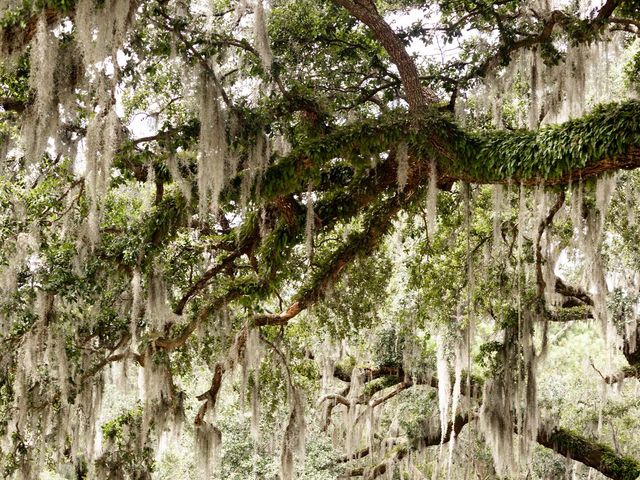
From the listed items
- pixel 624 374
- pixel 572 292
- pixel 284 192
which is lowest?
pixel 624 374

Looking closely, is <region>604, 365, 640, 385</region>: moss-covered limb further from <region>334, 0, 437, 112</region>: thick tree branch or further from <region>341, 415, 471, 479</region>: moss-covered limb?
<region>334, 0, 437, 112</region>: thick tree branch

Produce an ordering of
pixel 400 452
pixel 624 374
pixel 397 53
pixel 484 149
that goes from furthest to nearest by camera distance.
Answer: pixel 400 452 → pixel 624 374 → pixel 397 53 → pixel 484 149

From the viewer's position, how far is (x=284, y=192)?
19.2ft

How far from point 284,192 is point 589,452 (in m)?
6.76

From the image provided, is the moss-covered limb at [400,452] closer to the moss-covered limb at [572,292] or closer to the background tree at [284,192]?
the background tree at [284,192]

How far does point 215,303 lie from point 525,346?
3847 mm

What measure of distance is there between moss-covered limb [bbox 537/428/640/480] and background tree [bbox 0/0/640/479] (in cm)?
4

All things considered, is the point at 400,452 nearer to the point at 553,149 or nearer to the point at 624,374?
the point at 624,374


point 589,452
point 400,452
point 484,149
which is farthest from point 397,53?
point 400,452

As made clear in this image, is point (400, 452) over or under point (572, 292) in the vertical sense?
under

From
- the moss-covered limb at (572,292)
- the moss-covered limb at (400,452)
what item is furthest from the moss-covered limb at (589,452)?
the moss-covered limb at (572,292)

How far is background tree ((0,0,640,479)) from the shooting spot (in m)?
5.45

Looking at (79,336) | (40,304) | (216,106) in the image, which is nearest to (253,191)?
(216,106)

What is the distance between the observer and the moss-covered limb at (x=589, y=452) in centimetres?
980
